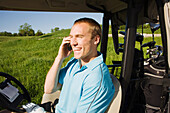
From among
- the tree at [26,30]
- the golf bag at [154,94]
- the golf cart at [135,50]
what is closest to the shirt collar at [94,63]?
the golf cart at [135,50]

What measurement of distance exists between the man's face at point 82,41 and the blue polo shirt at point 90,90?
0.10 m

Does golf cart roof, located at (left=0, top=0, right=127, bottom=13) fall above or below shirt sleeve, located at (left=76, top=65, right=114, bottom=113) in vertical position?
above

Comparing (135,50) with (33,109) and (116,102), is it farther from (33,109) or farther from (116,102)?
(33,109)

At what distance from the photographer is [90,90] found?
1.17 metres

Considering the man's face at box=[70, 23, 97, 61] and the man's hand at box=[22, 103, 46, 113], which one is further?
the man's hand at box=[22, 103, 46, 113]

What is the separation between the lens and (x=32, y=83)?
4.41 m

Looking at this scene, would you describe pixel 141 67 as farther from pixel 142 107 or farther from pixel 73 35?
pixel 73 35

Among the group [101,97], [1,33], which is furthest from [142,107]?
[1,33]

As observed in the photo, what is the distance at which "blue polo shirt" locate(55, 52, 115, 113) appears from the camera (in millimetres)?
1148

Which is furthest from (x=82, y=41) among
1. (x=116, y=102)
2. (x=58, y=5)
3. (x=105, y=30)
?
(x=105, y=30)

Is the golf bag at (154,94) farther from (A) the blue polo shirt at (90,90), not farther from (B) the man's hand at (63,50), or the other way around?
(B) the man's hand at (63,50)

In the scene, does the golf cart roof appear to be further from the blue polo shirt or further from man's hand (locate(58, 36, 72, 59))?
the blue polo shirt

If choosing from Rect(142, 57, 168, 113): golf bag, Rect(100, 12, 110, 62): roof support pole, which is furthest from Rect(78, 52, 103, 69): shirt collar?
Rect(100, 12, 110, 62): roof support pole

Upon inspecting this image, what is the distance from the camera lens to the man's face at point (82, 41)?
1.28 meters
